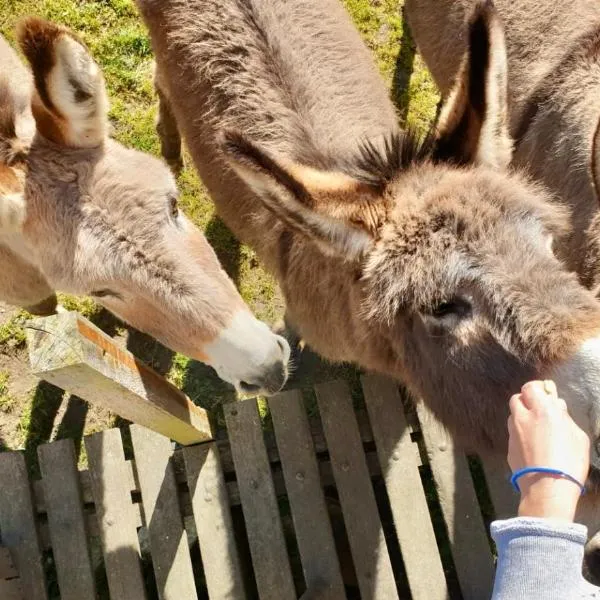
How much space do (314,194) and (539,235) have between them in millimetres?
803

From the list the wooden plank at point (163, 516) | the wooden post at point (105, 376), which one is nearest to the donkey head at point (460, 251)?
the wooden post at point (105, 376)

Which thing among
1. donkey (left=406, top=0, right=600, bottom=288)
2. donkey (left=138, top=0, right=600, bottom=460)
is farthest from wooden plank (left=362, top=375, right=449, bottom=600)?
donkey (left=406, top=0, right=600, bottom=288)

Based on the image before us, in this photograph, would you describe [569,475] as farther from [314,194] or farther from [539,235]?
[314,194]

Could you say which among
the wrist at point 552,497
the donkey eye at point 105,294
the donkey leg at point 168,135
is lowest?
the wrist at point 552,497

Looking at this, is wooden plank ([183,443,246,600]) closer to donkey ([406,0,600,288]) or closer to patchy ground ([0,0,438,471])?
patchy ground ([0,0,438,471])

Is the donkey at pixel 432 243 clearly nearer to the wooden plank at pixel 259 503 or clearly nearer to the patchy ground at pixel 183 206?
the wooden plank at pixel 259 503

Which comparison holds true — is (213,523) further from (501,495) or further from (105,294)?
(501,495)

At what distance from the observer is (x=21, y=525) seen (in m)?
3.42

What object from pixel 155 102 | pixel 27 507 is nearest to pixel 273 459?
pixel 27 507

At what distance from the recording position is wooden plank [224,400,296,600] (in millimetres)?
3281

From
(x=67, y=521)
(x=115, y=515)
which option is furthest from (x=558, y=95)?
(x=67, y=521)

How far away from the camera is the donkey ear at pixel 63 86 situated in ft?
7.63

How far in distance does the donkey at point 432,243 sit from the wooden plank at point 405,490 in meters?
0.60

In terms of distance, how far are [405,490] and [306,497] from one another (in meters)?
0.56
